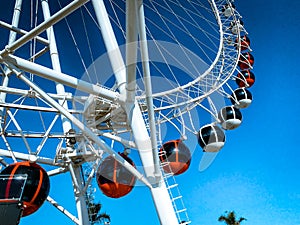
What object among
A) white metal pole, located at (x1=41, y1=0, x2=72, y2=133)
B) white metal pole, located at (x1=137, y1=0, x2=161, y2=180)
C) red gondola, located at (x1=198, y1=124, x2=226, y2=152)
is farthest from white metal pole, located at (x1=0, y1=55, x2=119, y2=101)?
white metal pole, located at (x1=41, y1=0, x2=72, y2=133)

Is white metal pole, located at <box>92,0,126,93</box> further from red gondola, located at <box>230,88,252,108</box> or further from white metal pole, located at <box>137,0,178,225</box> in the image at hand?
red gondola, located at <box>230,88,252,108</box>

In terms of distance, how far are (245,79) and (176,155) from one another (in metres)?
7.16

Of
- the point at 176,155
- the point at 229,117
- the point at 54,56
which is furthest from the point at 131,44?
the point at 54,56

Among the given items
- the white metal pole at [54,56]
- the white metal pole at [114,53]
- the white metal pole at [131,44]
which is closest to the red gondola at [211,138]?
the white metal pole at [114,53]

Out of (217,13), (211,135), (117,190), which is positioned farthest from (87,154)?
(217,13)

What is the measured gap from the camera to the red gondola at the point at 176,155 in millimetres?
10008

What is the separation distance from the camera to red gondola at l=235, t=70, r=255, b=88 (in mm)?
15359

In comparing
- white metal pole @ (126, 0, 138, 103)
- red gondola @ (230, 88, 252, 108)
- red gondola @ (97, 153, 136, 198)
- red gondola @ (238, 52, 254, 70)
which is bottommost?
red gondola @ (97, 153, 136, 198)

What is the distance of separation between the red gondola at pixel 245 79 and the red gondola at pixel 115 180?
25.7 feet

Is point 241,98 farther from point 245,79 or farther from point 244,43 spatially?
point 244,43

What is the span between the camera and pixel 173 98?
12.9 m

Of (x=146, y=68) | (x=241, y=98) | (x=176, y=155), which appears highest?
(x=241, y=98)

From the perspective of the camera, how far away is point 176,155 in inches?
398

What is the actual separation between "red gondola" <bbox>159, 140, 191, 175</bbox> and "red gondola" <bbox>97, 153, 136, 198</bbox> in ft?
3.84
